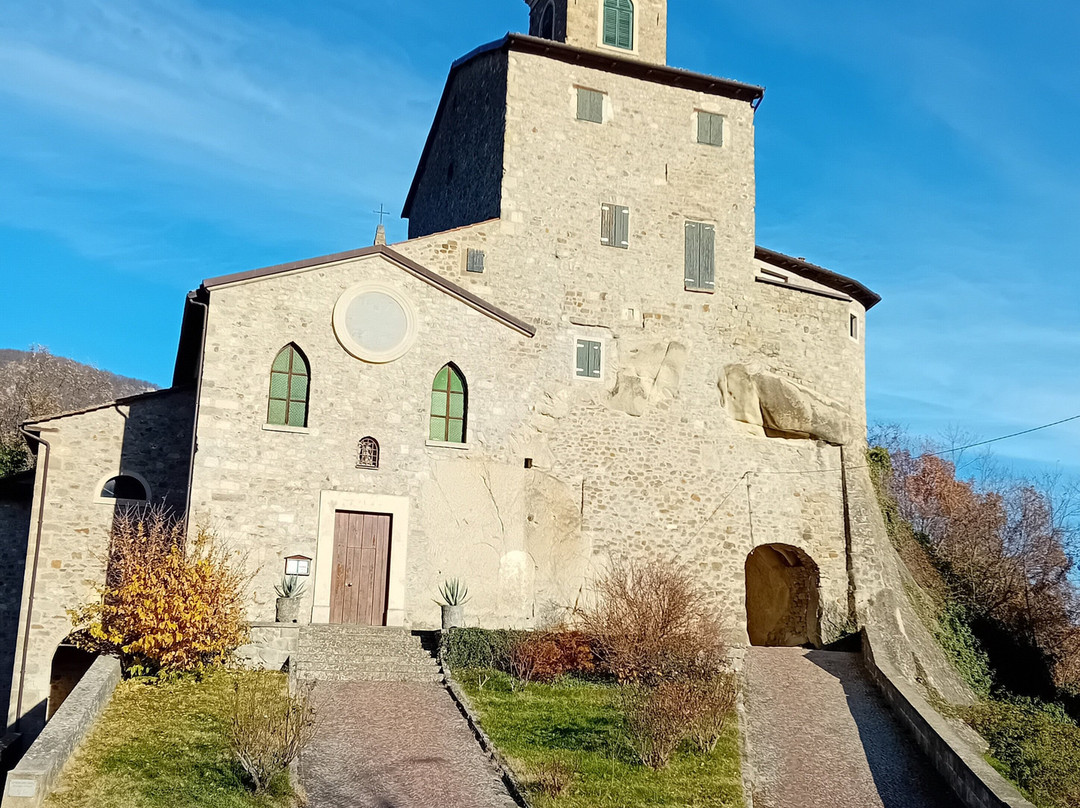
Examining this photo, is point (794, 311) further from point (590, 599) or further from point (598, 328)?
point (590, 599)

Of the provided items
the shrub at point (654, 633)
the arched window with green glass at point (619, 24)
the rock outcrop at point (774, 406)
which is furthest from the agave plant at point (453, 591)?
the arched window with green glass at point (619, 24)

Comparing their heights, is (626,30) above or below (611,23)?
below

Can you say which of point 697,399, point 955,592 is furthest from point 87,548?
point 955,592

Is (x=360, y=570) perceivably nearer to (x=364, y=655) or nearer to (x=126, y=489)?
(x=364, y=655)

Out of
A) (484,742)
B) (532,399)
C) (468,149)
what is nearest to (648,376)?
(532,399)

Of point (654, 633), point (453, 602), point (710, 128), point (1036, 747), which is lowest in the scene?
point (1036, 747)

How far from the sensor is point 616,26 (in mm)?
24812

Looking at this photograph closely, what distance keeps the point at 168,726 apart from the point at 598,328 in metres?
12.3

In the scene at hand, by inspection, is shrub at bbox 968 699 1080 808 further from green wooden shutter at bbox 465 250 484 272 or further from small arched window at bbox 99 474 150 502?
small arched window at bbox 99 474 150 502

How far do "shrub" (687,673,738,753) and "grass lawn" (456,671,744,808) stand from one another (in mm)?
164

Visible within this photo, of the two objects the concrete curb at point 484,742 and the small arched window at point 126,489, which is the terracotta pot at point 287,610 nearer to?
the concrete curb at point 484,742

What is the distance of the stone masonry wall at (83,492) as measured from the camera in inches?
752

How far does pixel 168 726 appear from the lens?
13.2 m

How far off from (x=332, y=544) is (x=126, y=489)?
15.5 ft
